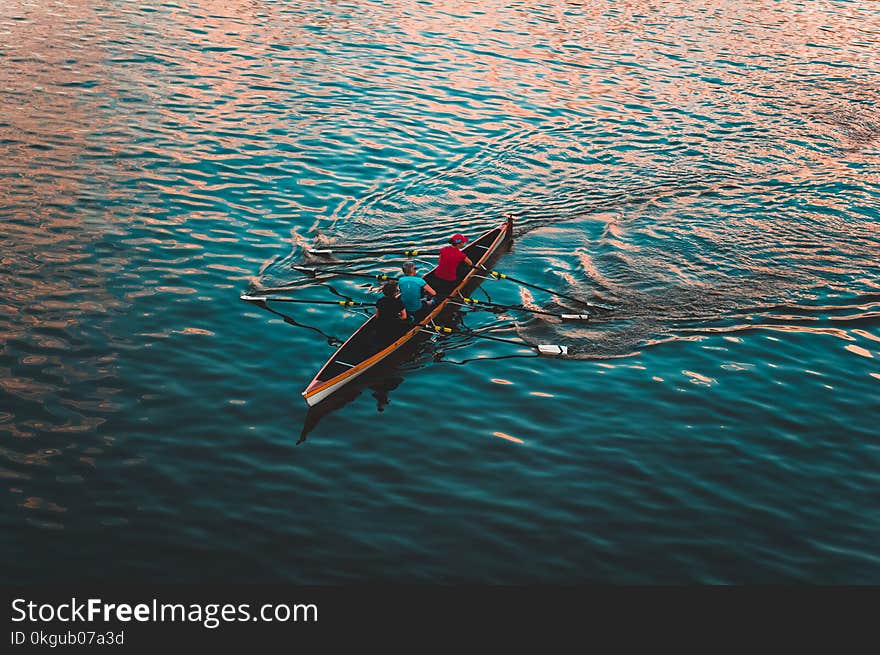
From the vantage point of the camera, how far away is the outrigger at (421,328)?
19555mm

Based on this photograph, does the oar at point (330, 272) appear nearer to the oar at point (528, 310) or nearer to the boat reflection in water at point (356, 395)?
the oar at point (528, 310)

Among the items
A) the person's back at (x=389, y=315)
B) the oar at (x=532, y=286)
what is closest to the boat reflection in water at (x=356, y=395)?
the person's back at (x=389, y=315)

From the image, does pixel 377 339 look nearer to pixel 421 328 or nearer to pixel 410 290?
pixel 421 328

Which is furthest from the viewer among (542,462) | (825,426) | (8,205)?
(8,205)

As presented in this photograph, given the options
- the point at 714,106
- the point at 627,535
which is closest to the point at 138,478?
the point at 627,535

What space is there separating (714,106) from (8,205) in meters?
30.8

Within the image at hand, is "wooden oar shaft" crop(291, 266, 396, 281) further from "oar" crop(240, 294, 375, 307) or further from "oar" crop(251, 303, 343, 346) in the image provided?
"oar" crop(251, 303, 343, 346)

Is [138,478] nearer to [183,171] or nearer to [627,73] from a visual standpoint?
[183,171]

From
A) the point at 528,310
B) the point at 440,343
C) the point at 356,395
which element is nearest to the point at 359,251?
the point at 440,343

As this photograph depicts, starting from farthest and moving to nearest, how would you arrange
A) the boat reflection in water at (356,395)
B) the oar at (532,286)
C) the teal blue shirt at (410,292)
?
the oar at (532,286)
the teal blue shirt at (410,292)
the boat reflection in water at (356,395)

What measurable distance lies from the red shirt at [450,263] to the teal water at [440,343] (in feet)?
4.71

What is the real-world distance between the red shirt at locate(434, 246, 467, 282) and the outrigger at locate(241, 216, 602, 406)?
10.4 inches

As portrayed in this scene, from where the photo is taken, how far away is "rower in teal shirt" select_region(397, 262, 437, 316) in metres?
22.2

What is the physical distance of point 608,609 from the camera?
46.7ft
